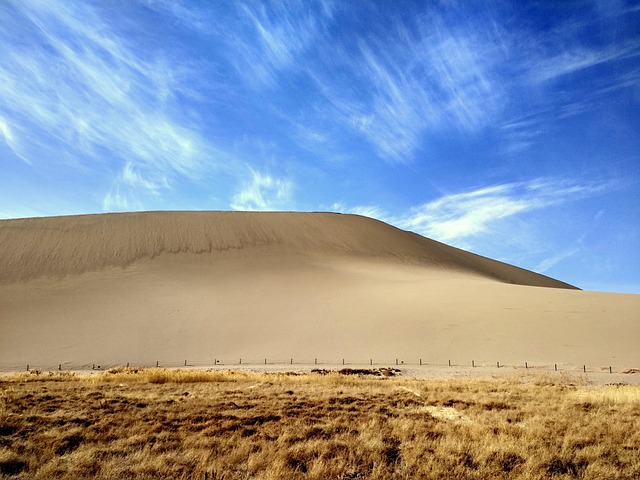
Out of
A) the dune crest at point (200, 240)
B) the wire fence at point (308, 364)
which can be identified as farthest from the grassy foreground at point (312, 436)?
the dune crest at point (200, 240)

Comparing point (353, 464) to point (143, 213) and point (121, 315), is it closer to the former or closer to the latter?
point (121, 315)

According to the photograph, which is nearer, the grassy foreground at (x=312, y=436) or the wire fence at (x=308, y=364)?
the grassy foreground at (x=312, y=436)

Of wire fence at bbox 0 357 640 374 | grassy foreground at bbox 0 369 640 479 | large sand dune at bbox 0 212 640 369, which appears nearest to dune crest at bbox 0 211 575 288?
large sand dune at bbox 0 212 640 369

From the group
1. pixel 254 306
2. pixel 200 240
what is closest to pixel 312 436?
pixel 254 306

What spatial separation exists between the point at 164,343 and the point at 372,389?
2258cm

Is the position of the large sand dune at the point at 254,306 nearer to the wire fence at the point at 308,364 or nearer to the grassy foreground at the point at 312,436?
the wire fence at the point at 308,364

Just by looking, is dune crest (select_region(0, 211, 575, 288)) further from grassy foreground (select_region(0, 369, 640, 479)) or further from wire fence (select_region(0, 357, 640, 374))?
grassy foreground (select_region(0, 369, 640, 479))

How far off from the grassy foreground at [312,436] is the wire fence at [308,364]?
15.5m

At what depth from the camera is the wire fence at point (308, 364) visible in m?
26.1

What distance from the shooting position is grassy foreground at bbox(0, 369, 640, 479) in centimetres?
590

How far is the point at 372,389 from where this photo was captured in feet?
43.9

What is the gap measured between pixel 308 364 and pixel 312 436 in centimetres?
2084

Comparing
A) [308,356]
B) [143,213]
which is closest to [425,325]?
[308,356]

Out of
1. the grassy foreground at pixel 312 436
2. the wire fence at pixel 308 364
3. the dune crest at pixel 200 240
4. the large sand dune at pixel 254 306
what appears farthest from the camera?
the dune crest at pixel 200 240
